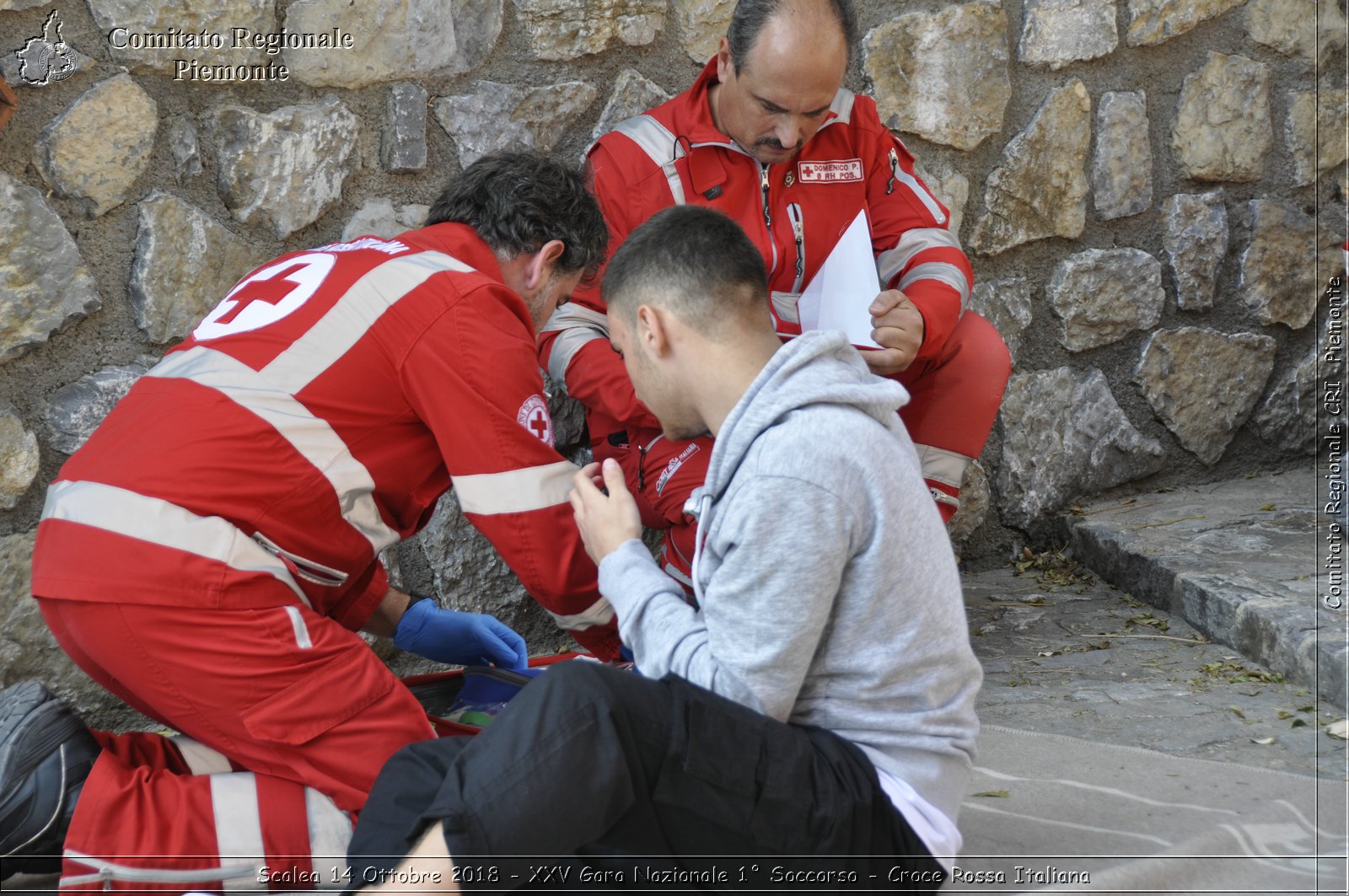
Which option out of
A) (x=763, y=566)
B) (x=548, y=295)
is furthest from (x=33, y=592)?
(x=763, y=566)

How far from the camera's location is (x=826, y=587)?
4.31 feet

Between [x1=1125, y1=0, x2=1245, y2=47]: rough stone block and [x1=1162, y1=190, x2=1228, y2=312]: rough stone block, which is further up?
[x1=1125, y1=0, x2=1245, y2=47]: rough stone block

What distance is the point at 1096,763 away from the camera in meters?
1.98

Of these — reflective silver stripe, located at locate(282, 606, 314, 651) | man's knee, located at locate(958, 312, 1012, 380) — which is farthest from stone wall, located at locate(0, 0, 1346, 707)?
reflective silver stripe, located at locate(282, 606, 314, 651)

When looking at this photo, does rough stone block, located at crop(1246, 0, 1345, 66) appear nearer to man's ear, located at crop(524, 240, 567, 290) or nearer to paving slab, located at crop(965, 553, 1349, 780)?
paving slab, located at crop(965, 553, 1349, 780)

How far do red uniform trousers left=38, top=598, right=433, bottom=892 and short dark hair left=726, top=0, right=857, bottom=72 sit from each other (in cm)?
125

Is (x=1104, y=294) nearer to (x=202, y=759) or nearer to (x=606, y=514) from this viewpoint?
(x=606, y=514)

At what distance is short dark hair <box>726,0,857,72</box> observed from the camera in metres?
2.22

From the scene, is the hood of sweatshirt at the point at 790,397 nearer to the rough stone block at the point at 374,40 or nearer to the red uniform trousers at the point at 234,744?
the red uniform trousers at the point at 234,744

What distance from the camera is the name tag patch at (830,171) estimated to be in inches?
93.7

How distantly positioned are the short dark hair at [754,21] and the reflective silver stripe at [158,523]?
1240mm

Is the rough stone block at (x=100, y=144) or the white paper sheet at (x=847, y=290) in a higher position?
the rough stone block at (x=100, y=144)

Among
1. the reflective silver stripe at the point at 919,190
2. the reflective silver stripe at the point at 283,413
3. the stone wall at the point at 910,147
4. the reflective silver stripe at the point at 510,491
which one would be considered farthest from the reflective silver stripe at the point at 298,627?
the reflective silver stripe at the point at 919,190

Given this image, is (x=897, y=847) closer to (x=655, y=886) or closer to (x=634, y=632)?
(x=655, y=886)
